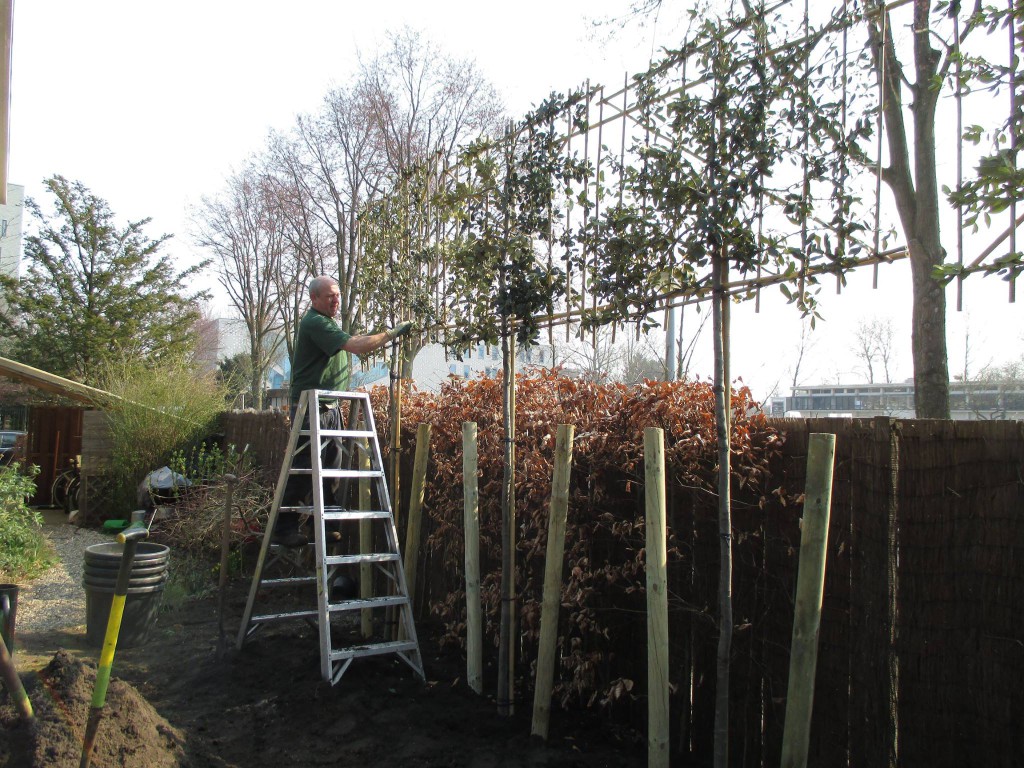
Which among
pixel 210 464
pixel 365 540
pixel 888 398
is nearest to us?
pixel 365 540

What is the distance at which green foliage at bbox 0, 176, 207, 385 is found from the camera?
667 inches

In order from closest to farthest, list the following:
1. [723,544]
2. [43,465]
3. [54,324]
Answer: [723,544], [43,465], [54,324]

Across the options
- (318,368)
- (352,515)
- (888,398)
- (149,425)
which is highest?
(888,398)

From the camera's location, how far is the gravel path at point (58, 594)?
718 cm

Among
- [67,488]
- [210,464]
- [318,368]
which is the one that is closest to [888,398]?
[210,464]

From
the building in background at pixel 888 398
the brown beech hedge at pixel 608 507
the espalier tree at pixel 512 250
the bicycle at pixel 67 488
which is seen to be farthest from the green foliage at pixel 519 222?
the building in background at pixel 888 398

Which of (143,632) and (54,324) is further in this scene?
(54,324)

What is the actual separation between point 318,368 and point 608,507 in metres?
2.68

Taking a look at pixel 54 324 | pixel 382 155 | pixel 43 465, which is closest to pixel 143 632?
pixel 43 465

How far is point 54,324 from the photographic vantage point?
17.0 m

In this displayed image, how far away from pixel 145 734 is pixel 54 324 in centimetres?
1601

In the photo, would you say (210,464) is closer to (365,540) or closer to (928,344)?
(365,540)

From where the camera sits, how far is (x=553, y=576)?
398 cm

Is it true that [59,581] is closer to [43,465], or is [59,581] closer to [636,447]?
[43,465]
